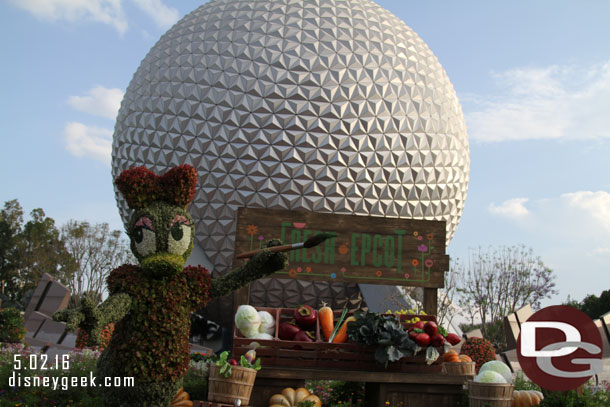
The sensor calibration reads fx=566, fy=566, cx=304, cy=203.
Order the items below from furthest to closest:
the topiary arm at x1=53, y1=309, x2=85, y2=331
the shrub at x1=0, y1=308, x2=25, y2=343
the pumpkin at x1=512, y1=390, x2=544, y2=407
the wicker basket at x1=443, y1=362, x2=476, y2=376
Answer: the shrub at x1=0, y1=308, x2=25, y2=343, the wicker basket at x1=443, y1=362, x2=476, y2=376, the pumpkin at x1=512, y1=390, x2=544, y2=407, the topiary arm at x1=53, y1=309, x2=85, y2=331

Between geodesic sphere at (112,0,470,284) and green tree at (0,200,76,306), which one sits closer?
geodesic sphere at (112,0,470,284)

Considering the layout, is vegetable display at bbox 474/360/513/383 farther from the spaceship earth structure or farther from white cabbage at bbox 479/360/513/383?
the spaceship earth structure

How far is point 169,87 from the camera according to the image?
18125 millimetres

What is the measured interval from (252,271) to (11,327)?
1262 centimetres

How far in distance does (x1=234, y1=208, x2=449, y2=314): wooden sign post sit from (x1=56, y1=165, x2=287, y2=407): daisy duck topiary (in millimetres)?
2700

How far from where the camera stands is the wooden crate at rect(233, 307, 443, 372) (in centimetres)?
708

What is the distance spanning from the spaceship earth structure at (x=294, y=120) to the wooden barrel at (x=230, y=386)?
1039 centimetres

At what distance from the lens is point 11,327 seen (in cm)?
1633

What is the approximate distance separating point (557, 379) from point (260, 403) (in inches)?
139

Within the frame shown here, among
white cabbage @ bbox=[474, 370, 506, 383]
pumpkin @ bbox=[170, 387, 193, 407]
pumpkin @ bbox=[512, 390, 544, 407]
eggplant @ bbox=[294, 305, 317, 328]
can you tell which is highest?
eggplant @ bbox=[294, 305, 317, 328]

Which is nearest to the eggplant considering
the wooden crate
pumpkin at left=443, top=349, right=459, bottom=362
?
the wooden crate

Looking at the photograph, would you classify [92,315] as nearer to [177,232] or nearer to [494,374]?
[177,232]

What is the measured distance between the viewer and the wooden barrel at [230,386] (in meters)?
6.26

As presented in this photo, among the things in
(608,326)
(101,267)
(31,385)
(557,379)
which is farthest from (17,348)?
→ (101,267)
